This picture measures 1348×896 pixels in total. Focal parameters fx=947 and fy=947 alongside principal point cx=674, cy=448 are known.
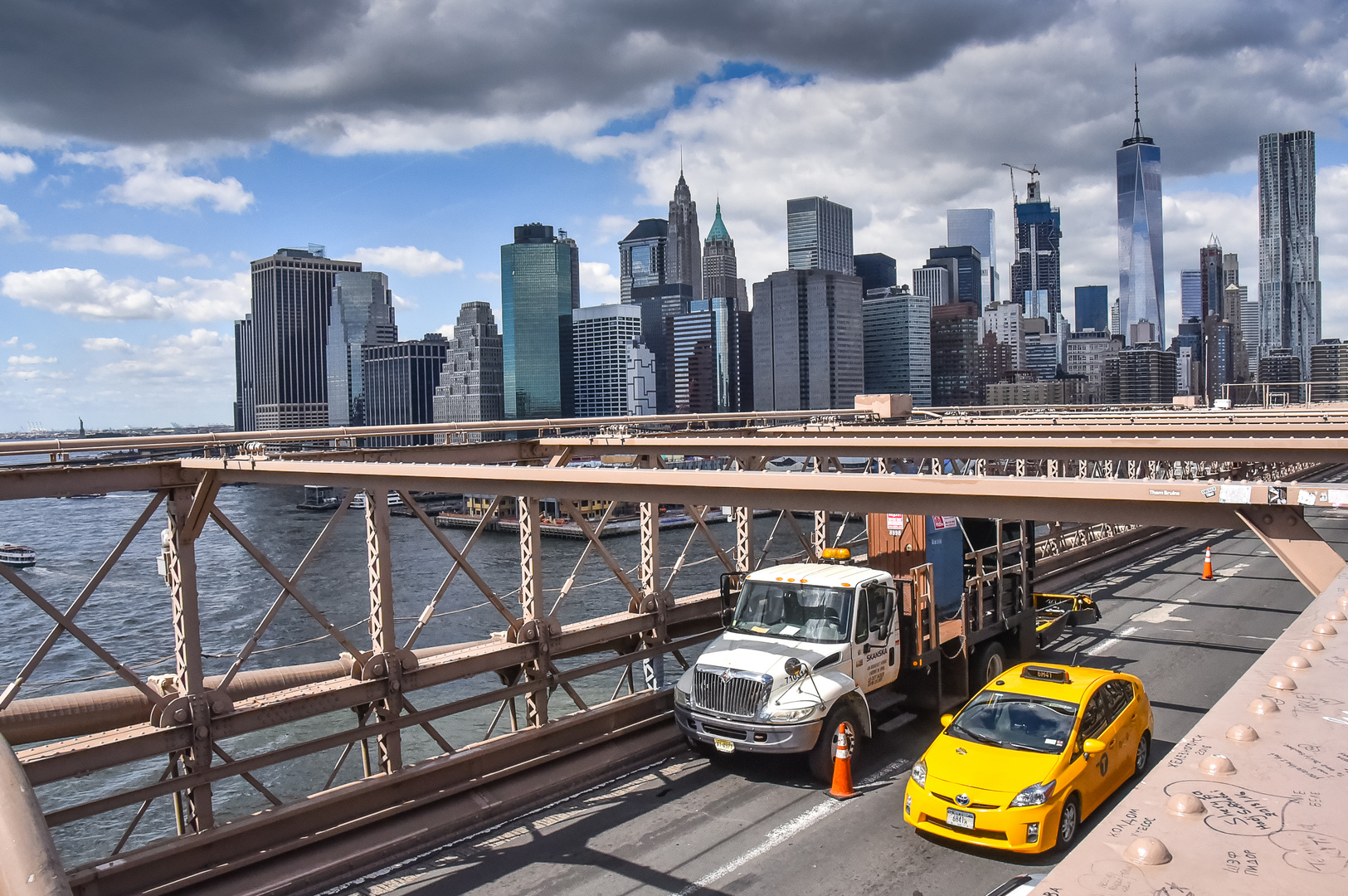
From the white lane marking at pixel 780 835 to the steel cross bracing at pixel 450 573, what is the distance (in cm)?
292

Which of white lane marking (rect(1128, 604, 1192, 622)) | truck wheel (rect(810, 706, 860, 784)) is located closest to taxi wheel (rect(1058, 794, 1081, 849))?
truck wheel (rect(810, 706, 860, 784))

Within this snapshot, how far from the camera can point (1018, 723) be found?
10.2 m

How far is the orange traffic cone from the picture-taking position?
1115 cm

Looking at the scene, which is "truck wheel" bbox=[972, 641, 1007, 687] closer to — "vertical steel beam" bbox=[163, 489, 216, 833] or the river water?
the river water

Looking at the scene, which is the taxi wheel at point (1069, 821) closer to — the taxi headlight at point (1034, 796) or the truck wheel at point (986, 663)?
the taxi headlight at point (1034, 796)

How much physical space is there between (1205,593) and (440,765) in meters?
21.6

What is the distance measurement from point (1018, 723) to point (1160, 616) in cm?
1370

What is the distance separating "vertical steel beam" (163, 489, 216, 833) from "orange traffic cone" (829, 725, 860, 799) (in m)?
6.70

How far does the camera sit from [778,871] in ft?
30.4

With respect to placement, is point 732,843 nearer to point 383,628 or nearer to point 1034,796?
point 1034,796

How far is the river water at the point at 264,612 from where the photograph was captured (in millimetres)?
25531

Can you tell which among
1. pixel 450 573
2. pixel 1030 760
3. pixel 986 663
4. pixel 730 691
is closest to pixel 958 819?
pixel 1030 760

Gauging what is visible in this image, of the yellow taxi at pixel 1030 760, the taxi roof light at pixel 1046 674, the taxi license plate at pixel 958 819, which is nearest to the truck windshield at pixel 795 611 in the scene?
the yellow taxi at pixel 1030 760

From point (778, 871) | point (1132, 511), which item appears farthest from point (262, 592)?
point (1132, 511)
